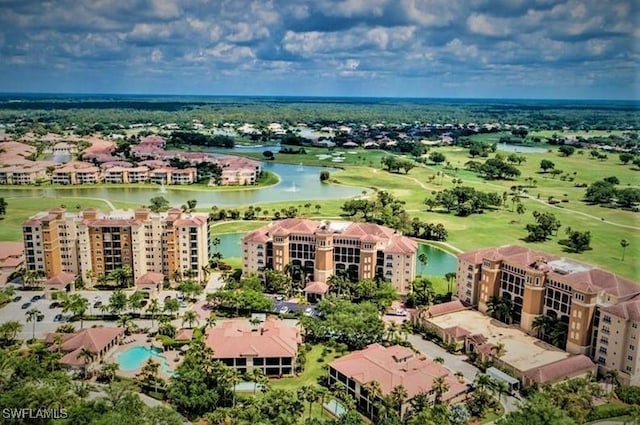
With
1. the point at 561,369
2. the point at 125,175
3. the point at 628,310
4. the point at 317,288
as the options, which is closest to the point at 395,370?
the point at 561,369

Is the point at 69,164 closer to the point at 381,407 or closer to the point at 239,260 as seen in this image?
the point at 239,260

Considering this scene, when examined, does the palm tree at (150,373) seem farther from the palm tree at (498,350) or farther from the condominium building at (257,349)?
the palm tree at (498,350)

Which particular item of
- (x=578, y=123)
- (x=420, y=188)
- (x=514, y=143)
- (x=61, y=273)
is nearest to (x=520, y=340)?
(x=61, y=273)

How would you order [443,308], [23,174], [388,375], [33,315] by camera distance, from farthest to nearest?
[23,174] < [443,308] < [33,315] < [388,375]

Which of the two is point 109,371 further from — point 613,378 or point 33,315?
point 613,378

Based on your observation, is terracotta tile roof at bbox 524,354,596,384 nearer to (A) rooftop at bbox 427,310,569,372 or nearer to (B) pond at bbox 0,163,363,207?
(A) rooftop at bbox 427,310,569,372
